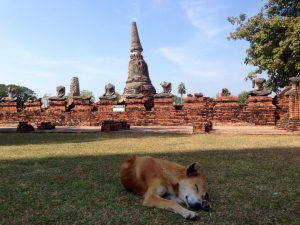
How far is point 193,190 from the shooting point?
9.48ft

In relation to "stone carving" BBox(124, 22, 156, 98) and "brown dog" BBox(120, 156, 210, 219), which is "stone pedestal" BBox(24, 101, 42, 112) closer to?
"stone carving" BBox(124, 22, 156, 98)

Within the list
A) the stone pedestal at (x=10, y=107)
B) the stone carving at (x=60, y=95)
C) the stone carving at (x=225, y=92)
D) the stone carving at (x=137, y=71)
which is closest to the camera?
the stone carving at (x=225, y=92)

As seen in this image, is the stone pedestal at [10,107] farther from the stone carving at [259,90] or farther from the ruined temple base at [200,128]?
the stone carving at [259,90]

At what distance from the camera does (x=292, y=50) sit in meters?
15.7

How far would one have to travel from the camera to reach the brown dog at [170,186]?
2.85 meters

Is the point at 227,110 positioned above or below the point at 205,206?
above

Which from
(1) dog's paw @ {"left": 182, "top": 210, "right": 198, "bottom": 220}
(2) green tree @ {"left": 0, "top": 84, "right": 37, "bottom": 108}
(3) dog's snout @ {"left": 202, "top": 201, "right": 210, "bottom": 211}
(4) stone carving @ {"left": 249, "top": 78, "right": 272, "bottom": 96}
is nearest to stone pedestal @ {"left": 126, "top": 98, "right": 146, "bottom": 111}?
(4) stone carving @ {"left": 249, "top": 78, "right": 272, "bottom": 96}

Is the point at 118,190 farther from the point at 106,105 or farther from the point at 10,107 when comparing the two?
the point at 10,107

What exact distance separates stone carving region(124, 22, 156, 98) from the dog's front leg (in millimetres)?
24402

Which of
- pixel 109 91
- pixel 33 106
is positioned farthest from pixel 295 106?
pixel 33 106

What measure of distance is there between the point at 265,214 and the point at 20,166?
12.4 ft

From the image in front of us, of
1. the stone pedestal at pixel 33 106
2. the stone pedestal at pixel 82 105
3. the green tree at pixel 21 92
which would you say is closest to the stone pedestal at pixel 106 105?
the stone pedestal at pixel 82 105

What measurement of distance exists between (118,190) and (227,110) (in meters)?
14.3

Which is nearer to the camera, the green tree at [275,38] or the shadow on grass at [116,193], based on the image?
the shadow on grass at [116,193]
